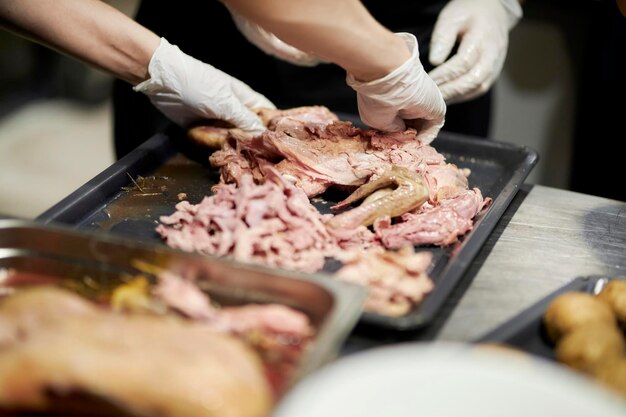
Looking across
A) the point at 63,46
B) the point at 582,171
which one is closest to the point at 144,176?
the point at 63,46

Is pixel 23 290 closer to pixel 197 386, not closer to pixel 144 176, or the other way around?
pixel 197 386

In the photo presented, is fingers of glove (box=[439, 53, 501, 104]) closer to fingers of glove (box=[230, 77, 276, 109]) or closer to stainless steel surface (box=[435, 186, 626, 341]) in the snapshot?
→ stainless steel surface (box=[435, 186, 626, 341])

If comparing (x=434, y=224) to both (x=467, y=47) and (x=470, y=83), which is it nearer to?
(x=470, y=83)

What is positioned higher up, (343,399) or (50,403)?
(343,399)

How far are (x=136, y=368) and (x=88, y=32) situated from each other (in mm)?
1856

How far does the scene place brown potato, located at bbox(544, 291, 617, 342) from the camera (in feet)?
5.96

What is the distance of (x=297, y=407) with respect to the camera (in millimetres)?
1216

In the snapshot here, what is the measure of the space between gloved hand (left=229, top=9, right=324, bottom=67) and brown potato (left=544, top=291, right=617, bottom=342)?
1.74 meters

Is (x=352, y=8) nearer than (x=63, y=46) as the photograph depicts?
Yes

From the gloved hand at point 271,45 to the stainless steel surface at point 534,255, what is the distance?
1135 mm

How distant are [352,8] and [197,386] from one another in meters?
1.38

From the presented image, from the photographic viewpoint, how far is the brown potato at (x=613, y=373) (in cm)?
151

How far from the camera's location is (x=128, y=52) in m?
2.88

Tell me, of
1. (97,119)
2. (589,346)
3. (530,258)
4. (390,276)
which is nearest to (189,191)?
(390,276)
